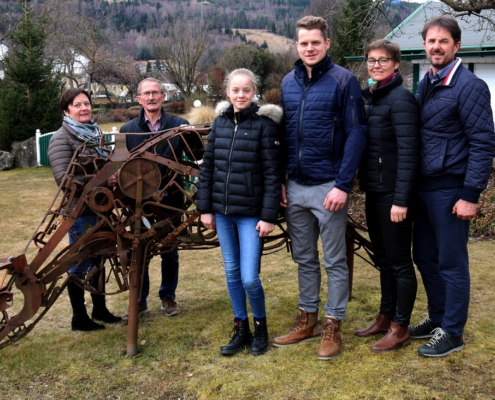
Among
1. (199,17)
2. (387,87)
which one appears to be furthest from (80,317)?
(199,17)

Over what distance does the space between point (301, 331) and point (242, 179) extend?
124cm

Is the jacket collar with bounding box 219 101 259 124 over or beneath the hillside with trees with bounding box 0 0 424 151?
beneath

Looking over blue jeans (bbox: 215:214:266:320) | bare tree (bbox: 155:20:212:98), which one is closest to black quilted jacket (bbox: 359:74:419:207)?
blue jeans (bbox: 215:214:266:320)

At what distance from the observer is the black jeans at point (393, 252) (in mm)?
3521

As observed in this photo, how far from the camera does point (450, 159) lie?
3.28 m

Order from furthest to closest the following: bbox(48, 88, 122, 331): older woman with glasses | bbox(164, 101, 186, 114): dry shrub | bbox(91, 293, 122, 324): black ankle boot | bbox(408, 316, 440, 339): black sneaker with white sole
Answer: bbox(164, 101, 186, 114): dry shrub < bbox(91, 293, 122, 324): black ankle boot < bbox(48, 88, 122, 331): older woman with glasses < bbox(408, 316, 440, 339): black sneaker with white sole

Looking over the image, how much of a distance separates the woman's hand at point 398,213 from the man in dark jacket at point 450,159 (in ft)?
0.67

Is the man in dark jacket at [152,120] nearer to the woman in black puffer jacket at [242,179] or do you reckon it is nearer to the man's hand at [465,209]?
the woman in black puffer jacket at [242,179]

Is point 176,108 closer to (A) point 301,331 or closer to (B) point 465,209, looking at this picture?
(A) point 301,331

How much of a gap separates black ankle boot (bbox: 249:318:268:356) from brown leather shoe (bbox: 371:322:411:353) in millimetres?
754

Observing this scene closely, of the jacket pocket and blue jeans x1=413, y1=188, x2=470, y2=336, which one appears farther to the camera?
the jacket pocket

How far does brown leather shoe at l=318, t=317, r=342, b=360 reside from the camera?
3.66 metres

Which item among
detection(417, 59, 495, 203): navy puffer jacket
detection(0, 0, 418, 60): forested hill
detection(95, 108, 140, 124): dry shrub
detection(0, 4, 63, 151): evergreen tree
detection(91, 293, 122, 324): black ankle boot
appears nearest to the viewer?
detection(417, 59, 495, 203): navy puffer jacket

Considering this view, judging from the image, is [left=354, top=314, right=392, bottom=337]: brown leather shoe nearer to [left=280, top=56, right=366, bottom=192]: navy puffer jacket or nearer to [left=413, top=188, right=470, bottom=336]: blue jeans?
[left=413, top=188, right=470, bottom=336]: blue jeans
